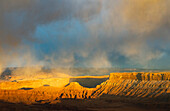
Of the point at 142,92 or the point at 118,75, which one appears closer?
the point at 142,92

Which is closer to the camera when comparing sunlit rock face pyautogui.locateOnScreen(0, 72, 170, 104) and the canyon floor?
the canyon floor

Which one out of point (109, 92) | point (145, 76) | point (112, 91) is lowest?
point (109, 92)

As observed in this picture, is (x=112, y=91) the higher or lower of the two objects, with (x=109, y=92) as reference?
higher

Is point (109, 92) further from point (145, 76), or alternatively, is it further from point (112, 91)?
point (145, 76)

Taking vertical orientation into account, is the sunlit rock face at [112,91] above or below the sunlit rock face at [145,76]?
below

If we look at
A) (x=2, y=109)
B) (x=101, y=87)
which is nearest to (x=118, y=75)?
(x=101, y=87)

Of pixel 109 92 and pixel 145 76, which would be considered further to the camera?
pixel 145 76

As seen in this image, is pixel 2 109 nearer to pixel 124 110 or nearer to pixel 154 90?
pixel 124 110

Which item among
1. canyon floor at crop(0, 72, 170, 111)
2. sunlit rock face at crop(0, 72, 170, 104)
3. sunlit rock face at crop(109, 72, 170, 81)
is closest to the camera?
canyon floor at crop(0, 72, 170, 111)

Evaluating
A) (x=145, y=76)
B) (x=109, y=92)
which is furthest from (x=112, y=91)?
(x=145, y=76)

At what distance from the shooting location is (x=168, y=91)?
5622cm

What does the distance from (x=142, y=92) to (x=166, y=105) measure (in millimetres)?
20118

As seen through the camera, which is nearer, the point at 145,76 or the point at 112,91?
the point at 112,91

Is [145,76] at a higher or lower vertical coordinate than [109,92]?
higher
